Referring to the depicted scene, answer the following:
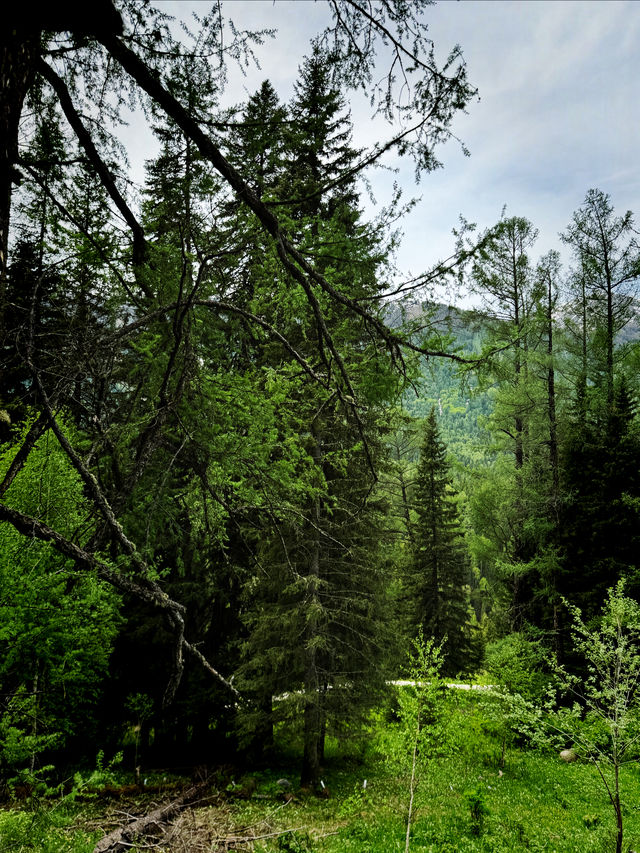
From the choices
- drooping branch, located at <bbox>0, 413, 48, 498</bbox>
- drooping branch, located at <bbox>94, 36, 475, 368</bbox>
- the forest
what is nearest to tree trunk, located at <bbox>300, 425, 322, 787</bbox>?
the forest

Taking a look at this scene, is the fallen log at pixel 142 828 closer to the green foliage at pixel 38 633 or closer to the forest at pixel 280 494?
the forest at pixel 280 494

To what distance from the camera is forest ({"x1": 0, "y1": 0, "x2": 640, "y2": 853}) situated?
2242 mm

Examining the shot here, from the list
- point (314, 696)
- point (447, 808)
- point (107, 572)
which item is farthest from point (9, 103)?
point (447, 808)

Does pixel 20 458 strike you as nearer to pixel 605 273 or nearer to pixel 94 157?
pixel 94 157

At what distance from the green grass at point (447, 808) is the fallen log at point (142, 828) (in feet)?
1.76

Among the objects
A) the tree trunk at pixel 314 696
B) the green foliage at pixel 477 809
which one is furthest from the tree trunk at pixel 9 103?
the green foliage at pixel 477 809

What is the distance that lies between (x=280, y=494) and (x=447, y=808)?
9823mm

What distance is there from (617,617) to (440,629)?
48.4 ft

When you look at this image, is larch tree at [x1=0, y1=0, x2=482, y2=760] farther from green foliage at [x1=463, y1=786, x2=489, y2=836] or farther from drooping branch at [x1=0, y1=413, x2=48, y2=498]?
green foliage at [x1=463, y1=786, x2=489, y2=836]

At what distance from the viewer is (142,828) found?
7395 mm

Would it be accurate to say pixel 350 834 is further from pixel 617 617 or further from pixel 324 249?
pixel 324 249

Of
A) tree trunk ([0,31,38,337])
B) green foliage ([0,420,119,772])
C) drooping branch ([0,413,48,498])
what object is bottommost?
green foliage ([0,420,119,772])

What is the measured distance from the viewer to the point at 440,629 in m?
20.5

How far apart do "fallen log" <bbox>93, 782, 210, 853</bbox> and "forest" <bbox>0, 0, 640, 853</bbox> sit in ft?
0.43
